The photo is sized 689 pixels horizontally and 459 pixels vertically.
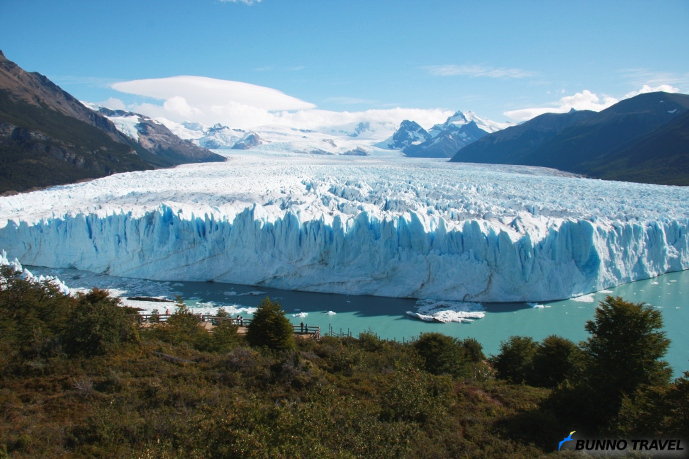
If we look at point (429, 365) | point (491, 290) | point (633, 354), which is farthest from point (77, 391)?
point (491, 290)

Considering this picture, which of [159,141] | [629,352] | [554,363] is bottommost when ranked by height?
[554,363]

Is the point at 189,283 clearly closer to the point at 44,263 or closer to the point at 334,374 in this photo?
the point at 44,263

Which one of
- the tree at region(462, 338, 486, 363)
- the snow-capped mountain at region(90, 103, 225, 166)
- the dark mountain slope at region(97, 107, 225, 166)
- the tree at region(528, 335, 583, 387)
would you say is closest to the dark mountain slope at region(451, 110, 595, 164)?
the dark mountain slope at region(97, 107, 225, 166)

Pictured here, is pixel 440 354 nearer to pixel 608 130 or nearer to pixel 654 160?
pixel 654 160

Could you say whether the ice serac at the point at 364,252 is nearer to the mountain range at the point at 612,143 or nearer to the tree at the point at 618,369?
the tree at the point at 618,369

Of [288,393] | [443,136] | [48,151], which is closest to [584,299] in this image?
[288,393]

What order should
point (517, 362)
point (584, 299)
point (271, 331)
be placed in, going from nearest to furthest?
1. point (271, 331)
2. point (517, 362)
3. point (584, 299)

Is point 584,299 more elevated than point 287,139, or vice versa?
point 287,139
